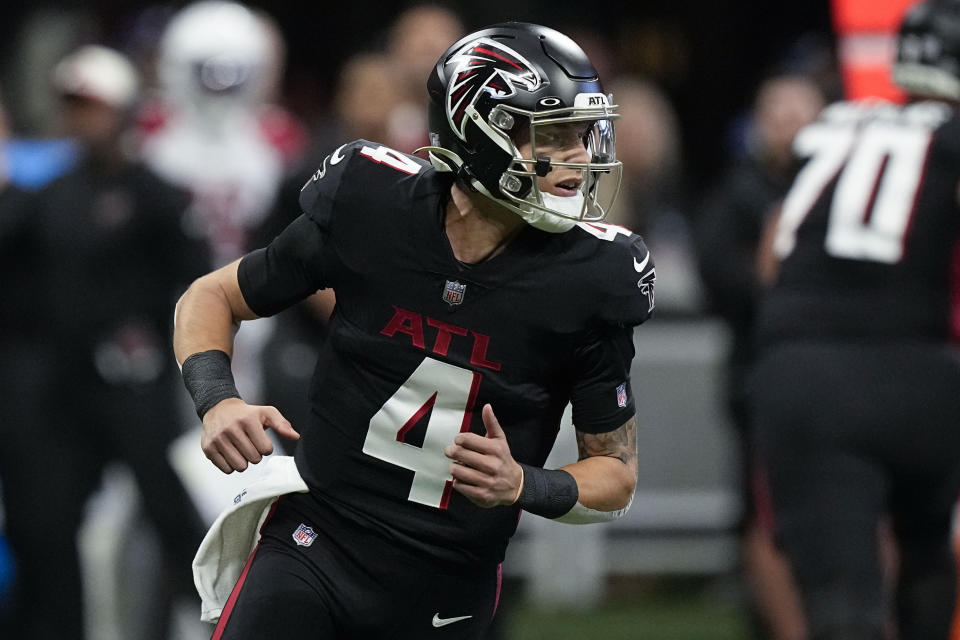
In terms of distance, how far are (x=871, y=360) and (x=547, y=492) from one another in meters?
1.80

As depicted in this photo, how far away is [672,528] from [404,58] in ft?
8.42

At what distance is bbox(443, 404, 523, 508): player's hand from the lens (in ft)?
9.83

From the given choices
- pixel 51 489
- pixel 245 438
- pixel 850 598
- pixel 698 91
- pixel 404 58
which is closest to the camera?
pixel 245 438

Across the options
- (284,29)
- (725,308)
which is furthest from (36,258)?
(284,29)

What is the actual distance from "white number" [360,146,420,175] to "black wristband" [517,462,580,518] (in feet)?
2.09

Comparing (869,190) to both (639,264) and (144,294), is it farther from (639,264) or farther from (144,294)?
(144,294)

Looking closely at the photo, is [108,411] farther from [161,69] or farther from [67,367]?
[161,69]

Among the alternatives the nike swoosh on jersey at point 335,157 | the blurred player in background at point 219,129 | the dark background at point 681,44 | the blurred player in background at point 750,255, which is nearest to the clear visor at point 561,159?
the nike swoosh on jersey at point 335,157

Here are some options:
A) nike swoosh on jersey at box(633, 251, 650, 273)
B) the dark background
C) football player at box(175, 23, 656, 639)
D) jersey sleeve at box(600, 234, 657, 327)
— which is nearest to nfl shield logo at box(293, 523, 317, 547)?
football player at box(175, 23, 656, 639)

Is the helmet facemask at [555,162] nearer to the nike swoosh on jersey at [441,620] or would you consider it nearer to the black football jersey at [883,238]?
the nike swoosh on jersey at [441,620]

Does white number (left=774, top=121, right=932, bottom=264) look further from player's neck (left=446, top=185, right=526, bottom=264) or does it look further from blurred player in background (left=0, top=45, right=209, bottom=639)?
blurred player in background (left=0, top=45, right=209, bottom=639)

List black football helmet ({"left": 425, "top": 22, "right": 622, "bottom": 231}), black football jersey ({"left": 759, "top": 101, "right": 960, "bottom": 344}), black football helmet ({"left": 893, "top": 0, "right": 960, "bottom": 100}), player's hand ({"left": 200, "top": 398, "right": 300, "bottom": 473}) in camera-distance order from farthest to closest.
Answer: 1. black football helmet ({"left": 893, "top": 0, "right": 960, "bottom": 100})
2. black football jersey ({"left": 759, "top": 101, "right": 960, "bottom": 344})
3. black football helmet ({"left": 425, "top": 22, "right": 622, "bottom": 231})
4. player's hand ({"left": 200, "top": 398, "right": 300, "bottom": 473})

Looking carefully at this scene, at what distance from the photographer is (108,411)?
6516 millimetres

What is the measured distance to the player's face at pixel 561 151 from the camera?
333 cm
